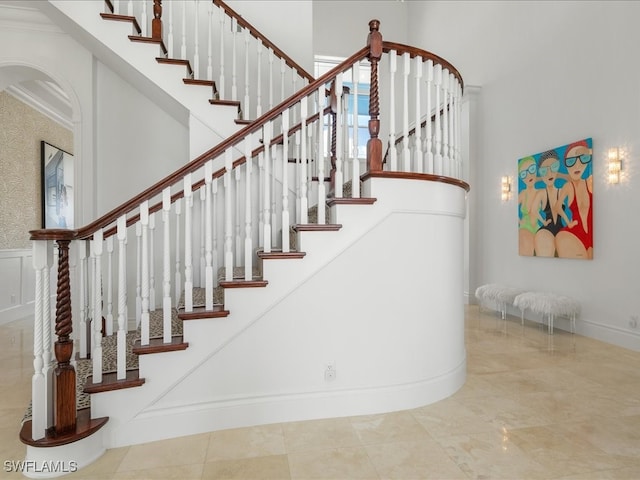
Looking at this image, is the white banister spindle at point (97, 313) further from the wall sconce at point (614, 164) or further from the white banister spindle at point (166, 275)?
the wall sconce at point (614, 164)

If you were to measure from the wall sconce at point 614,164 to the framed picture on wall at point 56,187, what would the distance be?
25.5 ft

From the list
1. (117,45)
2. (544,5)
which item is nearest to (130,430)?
(117,45)

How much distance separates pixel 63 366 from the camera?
191 centimetres

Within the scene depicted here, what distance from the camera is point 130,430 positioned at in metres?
2.10

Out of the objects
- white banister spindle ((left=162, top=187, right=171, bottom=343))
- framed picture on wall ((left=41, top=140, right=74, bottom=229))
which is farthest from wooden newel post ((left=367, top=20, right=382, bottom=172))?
framed picture on wall ((left=41, top=140, right=74, bottom=229))

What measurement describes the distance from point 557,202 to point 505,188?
101cm

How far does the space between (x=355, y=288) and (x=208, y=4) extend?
3.86 metres

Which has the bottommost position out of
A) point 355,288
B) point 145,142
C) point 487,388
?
point 487,388

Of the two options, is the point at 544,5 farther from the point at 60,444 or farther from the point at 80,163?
the point at 60,444

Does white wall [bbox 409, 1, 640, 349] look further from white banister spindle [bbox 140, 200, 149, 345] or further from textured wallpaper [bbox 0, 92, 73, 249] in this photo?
textured wallpaper [bbox 0, 92, 73, 249]

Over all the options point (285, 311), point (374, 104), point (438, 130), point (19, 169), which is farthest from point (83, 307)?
point (19, 169)

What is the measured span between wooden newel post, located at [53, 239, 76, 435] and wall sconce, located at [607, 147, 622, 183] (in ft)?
15.9

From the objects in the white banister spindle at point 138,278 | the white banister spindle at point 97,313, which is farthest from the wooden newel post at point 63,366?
the white banister spindle at point 138,278

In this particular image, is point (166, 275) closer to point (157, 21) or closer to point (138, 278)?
point (138, 278)
